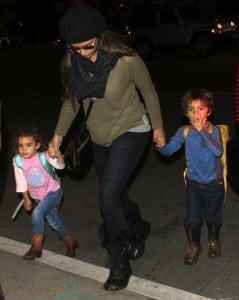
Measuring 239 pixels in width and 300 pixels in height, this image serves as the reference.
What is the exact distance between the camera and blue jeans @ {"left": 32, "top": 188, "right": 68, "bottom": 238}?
15.1 ft

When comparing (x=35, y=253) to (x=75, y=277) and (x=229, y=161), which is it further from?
(x=229, y=161)

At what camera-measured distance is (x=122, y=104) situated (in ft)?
13.3

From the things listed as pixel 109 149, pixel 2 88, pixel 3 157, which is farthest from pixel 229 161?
pixel 2 88

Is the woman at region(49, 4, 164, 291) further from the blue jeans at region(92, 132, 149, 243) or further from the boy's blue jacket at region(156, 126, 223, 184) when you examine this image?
the boy's blue jacket at region(156, 126, 223, 184)

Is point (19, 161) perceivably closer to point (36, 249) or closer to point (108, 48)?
point (36, 249)

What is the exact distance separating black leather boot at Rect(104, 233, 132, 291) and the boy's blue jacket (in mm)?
680

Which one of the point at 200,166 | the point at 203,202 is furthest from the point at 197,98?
the point at 203,202

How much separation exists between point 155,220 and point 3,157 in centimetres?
353

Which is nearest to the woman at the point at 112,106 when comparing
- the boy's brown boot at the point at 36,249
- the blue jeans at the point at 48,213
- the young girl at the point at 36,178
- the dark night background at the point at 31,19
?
the young girl at the point at 36,178

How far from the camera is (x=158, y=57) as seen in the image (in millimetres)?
20359

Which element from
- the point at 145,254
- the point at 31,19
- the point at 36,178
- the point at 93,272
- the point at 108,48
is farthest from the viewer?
the point at 31,19

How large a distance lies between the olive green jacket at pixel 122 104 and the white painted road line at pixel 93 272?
957 millimetres

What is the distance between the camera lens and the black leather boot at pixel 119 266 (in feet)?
13.3

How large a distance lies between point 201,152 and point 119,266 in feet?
3.20
